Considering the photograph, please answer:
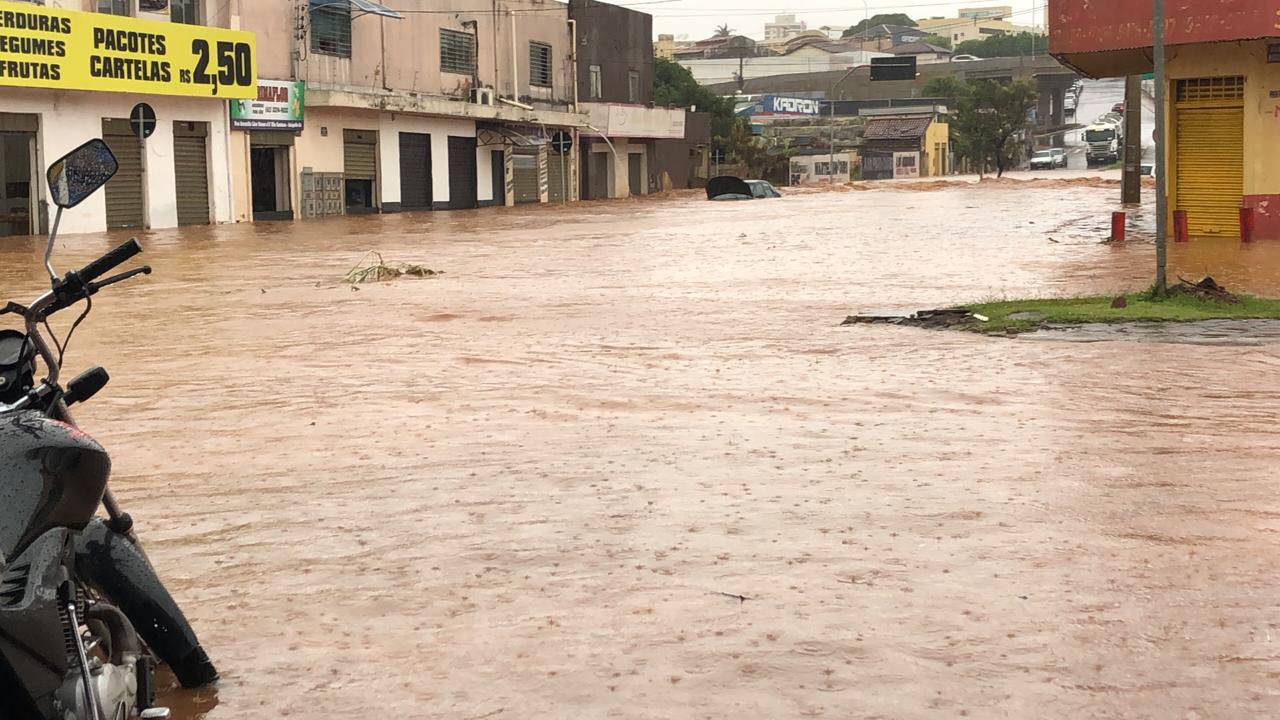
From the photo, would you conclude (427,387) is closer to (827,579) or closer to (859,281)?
(827,579)

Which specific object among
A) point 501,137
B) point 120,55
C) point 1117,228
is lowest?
point 1117,228

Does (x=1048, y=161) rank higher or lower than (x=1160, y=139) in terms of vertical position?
higher

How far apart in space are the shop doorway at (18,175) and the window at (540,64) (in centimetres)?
2419

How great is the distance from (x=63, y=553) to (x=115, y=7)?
1303 inches

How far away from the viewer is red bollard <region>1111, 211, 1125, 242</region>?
2394 cm

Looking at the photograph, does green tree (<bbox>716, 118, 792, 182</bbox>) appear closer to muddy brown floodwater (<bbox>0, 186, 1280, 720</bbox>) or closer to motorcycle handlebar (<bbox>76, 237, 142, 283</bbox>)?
muddy brown floodwater (<bbox>0, 186, 1280, 720</bbox>)

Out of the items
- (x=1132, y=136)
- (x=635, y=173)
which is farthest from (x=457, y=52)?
(x=1132, y=136)

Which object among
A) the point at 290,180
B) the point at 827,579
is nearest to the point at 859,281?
the point at 827,579

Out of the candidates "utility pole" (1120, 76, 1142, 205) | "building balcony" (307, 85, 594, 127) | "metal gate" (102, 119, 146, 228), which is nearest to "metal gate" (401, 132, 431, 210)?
"building balcony" (307, 85, 594, 127)

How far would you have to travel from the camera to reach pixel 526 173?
54.4 metres

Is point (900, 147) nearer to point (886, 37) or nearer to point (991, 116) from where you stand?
point (991, 116)

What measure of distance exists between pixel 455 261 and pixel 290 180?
18657 mm

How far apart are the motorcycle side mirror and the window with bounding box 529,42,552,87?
50.8 metres

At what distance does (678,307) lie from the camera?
1559 centimetres
